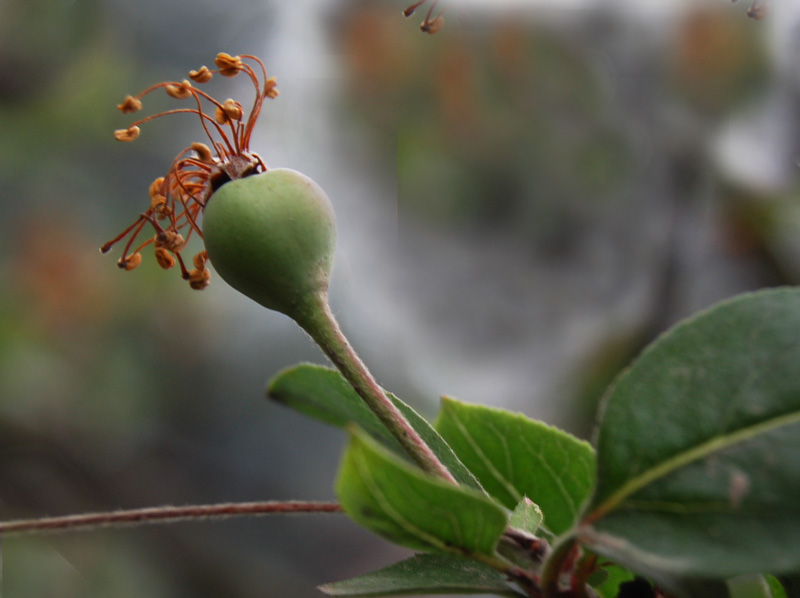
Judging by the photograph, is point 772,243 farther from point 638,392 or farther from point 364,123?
point 638,392

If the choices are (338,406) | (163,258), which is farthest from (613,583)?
(163,258)

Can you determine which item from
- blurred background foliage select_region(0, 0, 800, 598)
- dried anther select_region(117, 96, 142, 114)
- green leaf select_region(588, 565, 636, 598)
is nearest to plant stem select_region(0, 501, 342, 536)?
green leaf select_region(588, 565, 636, 598)

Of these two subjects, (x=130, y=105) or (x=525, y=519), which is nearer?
(x=525, y=519)

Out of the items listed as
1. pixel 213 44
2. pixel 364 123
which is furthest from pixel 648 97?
pixel 213 44

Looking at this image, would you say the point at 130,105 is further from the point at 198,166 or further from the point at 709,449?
the point at 709,449

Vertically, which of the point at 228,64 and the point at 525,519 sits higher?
the point at 228,64

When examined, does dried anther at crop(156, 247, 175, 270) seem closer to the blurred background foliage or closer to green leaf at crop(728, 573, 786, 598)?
green leaf at crop(728, 573, 786, 598)

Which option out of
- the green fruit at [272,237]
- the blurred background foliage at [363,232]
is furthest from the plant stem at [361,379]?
the blurred background foliage at [363,232]
